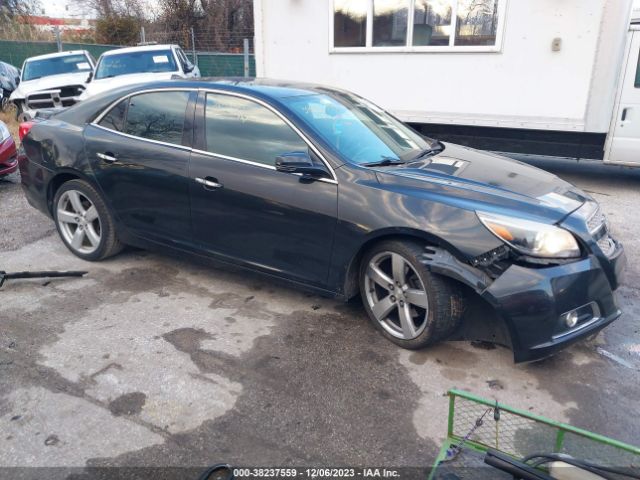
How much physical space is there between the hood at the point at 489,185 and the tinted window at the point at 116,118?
7.36 feet

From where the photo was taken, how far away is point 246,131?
12.5 feet

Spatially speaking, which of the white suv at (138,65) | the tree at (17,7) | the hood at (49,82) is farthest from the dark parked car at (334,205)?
the tree at (17,7)

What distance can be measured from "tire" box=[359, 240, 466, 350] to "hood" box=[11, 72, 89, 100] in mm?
10955

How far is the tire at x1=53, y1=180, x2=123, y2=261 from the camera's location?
4512mm

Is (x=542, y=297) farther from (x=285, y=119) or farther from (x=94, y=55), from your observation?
(x=94, y=55)

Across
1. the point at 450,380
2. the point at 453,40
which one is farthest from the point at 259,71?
the point at 450,380

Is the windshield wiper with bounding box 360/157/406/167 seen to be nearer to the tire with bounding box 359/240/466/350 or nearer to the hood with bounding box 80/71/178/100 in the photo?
the tire with bounding box 359/240/466/350

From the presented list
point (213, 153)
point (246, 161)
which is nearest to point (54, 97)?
point (213, 153)

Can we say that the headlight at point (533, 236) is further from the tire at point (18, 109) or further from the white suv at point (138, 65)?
the tire at point (18, 109)

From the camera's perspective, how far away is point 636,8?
22.7 feet

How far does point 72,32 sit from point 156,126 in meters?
27.3

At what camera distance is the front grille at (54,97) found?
38.7 ft

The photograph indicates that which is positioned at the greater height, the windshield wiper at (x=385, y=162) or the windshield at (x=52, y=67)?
the windshield at (x=52, y=67)

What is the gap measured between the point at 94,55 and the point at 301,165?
2159cm
